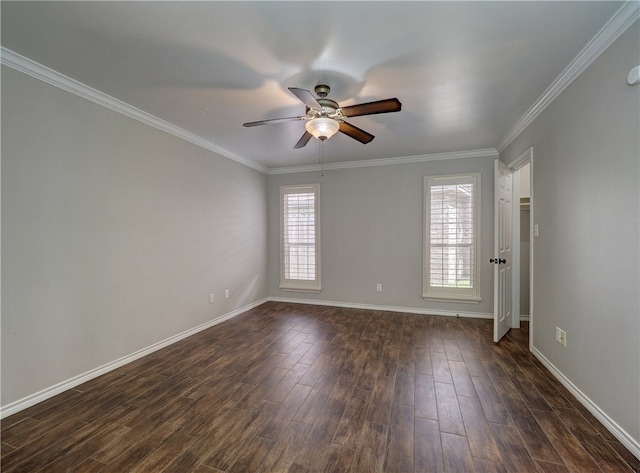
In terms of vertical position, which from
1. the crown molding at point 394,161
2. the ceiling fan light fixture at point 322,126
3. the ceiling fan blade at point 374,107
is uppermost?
the crown molding at point 394,161

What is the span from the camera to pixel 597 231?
1941mm

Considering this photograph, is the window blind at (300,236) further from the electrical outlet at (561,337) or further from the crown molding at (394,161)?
the electrical outlet at (561,337)

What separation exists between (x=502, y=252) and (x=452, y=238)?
947 mm

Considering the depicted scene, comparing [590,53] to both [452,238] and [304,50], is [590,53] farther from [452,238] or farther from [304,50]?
[452,238]

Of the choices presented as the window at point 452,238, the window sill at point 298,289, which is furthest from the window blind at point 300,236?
the window at point 452,238

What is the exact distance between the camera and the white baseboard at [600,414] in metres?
1.62

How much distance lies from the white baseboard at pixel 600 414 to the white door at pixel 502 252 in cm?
81

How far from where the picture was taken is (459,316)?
4359mm

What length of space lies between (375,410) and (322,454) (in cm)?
57

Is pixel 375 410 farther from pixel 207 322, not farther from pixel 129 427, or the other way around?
pixel 207 322

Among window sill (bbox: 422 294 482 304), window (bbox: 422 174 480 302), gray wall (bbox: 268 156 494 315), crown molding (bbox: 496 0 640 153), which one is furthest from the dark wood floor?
crown molding (bbox: 496 0 640 153)

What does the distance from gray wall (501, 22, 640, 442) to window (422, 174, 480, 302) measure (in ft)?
5.27

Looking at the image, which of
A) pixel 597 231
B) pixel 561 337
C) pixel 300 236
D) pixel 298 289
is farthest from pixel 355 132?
pixel 298 289

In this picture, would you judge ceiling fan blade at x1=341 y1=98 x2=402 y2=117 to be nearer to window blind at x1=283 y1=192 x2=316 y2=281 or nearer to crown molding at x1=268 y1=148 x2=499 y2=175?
crown molding at x1=268 y1=148 x2=499 y2=175
